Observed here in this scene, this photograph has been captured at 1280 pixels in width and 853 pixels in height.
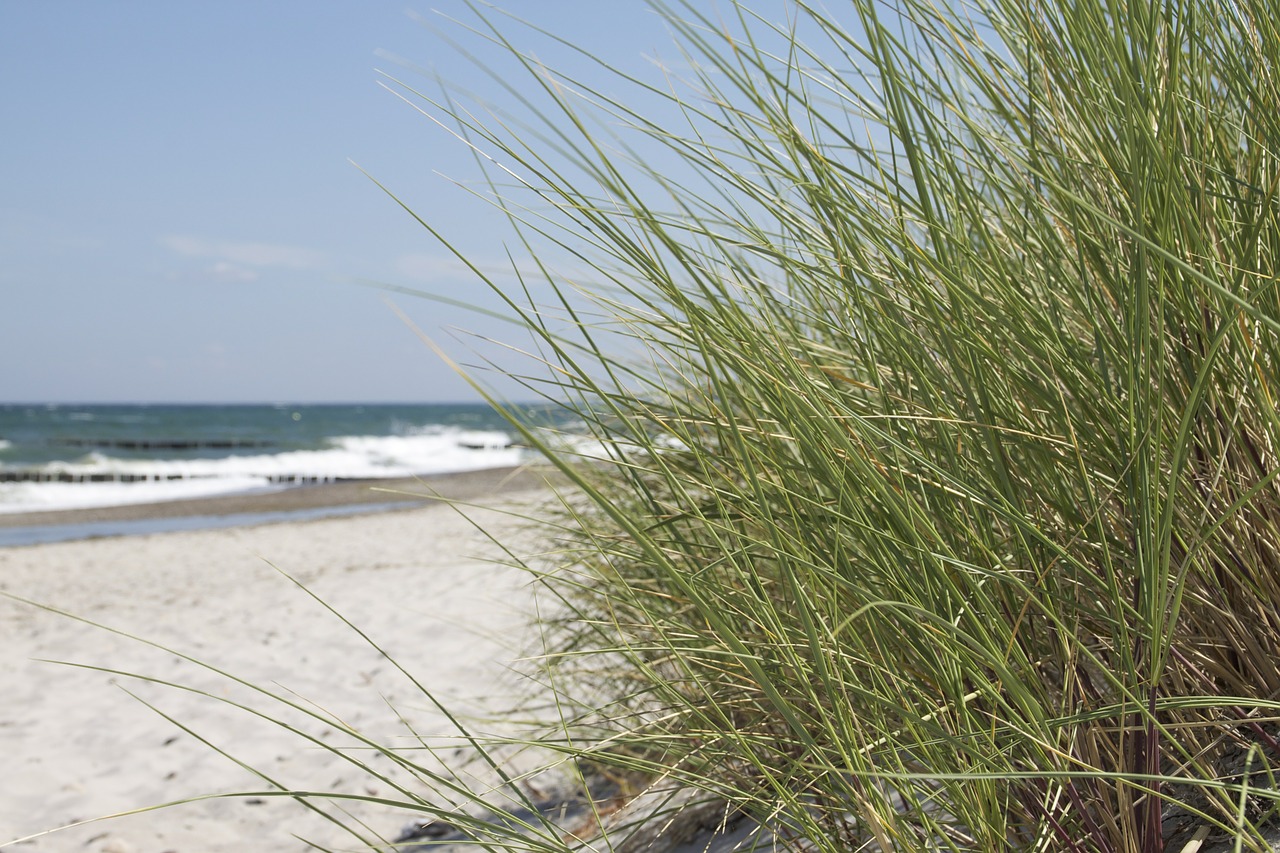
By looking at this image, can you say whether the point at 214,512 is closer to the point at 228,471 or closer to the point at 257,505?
the point at 257,505

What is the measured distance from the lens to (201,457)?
2620 centimetres

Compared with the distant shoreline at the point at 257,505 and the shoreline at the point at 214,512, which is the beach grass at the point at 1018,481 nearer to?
the shoreline at the point at 214,512

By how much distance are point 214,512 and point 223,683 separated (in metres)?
12.3

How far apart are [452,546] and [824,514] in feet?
29.9

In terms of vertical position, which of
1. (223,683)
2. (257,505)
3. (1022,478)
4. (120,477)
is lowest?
(257,505)

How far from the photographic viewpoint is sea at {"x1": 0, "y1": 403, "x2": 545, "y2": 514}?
18.6 meters

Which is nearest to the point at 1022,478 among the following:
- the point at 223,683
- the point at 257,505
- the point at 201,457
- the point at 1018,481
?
the point at 1018,481

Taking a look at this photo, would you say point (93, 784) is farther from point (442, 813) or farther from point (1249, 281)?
point (1249, 281)

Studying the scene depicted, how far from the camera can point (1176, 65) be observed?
85 cm

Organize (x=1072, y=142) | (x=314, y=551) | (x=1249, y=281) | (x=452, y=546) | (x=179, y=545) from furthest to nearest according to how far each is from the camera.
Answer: (x=179, y=545) < (x=314, y=551) < (x=452, y=546) < (x=1072, y=142) < (x=1249, y=281)

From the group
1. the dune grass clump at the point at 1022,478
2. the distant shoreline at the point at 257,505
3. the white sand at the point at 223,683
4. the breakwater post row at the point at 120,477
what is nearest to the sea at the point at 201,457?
the breakwater post row at the point at 120,477

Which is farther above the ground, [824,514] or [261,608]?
[824,514]

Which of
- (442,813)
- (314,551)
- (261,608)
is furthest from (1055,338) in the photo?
(314,551)

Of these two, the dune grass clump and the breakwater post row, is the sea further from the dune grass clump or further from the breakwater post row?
the dune grass clump
